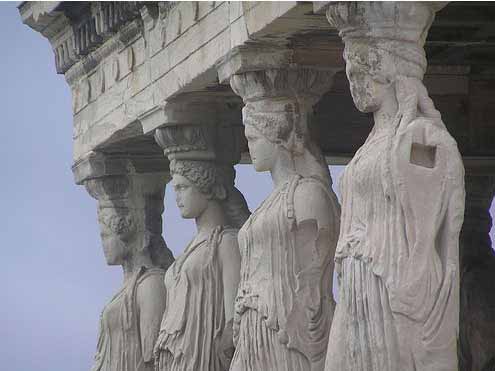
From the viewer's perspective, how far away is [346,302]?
14.1 m

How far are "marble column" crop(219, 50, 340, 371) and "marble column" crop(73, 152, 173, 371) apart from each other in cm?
357

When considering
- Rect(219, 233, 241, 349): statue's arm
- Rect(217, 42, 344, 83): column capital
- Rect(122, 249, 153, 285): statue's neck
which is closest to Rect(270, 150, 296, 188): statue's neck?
Rect(217, 42, 344, 83): column capital

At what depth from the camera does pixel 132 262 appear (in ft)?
66.7

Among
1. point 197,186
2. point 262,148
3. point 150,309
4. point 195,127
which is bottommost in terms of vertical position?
point 150,309

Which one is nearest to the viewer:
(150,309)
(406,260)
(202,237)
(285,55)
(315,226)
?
(406,260)

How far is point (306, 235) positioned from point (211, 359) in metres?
2.47

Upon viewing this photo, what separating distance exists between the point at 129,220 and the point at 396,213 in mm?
6819

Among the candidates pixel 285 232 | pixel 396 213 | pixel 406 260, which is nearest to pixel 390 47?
pixel 396 213

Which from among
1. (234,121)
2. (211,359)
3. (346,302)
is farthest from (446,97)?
(346,302)

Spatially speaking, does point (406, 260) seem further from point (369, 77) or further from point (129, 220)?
point (129, 220)

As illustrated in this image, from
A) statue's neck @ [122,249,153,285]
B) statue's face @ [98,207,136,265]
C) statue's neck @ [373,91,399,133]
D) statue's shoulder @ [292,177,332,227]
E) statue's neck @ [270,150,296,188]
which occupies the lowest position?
statue's neck @ [122,249,153,285]

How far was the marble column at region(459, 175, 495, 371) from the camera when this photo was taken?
1898 centimetres

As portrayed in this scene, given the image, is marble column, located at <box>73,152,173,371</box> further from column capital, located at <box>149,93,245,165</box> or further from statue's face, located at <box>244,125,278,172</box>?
statue's face, located at <box>244,125,278,172</box>

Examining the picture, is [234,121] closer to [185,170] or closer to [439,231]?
[185,170]
